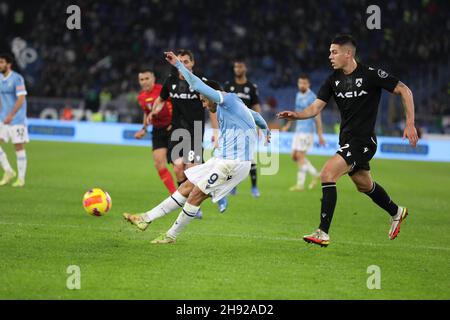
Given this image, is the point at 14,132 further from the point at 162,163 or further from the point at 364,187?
the point at 364,187

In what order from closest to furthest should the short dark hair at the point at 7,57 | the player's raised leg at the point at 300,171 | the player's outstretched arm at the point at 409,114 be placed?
the player's outstretched arm at the point at 409,114 < the short dark hair at the point at 7,57 < the player's raised leg at the point at 300,171

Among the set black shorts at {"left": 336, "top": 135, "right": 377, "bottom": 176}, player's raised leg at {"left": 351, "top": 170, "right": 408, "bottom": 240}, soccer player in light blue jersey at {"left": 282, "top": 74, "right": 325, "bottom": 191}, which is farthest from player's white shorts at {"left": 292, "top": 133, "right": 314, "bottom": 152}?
black shorts at {"left": 336, "top": 135, "right": 377, "bottom": 176}

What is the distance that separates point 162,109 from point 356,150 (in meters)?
4.08

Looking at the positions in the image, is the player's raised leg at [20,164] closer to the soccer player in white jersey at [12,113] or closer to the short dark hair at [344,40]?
the soccer player in white jersey at [12,113]

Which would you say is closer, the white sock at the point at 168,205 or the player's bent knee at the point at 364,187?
the white sock at the point at 168,205

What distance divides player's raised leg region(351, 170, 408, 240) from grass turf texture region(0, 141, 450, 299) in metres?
0.35

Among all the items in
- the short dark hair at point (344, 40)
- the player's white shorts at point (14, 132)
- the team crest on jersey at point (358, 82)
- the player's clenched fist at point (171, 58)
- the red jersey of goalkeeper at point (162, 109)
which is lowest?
the player's white shorts at point (14, 132)

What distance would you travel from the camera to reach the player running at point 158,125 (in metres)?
12.5

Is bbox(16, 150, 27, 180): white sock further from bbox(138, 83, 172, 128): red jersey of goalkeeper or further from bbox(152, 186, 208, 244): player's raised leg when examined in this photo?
bbox(152, 186, 208, 244): player's raised leg

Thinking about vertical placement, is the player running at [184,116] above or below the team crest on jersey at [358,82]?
below

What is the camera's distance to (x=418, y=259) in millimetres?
9352

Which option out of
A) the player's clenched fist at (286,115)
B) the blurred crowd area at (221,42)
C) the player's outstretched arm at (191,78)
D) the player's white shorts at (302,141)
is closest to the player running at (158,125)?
the player's clenched fist at (286,115)

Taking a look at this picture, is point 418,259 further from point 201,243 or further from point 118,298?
point 118,298
